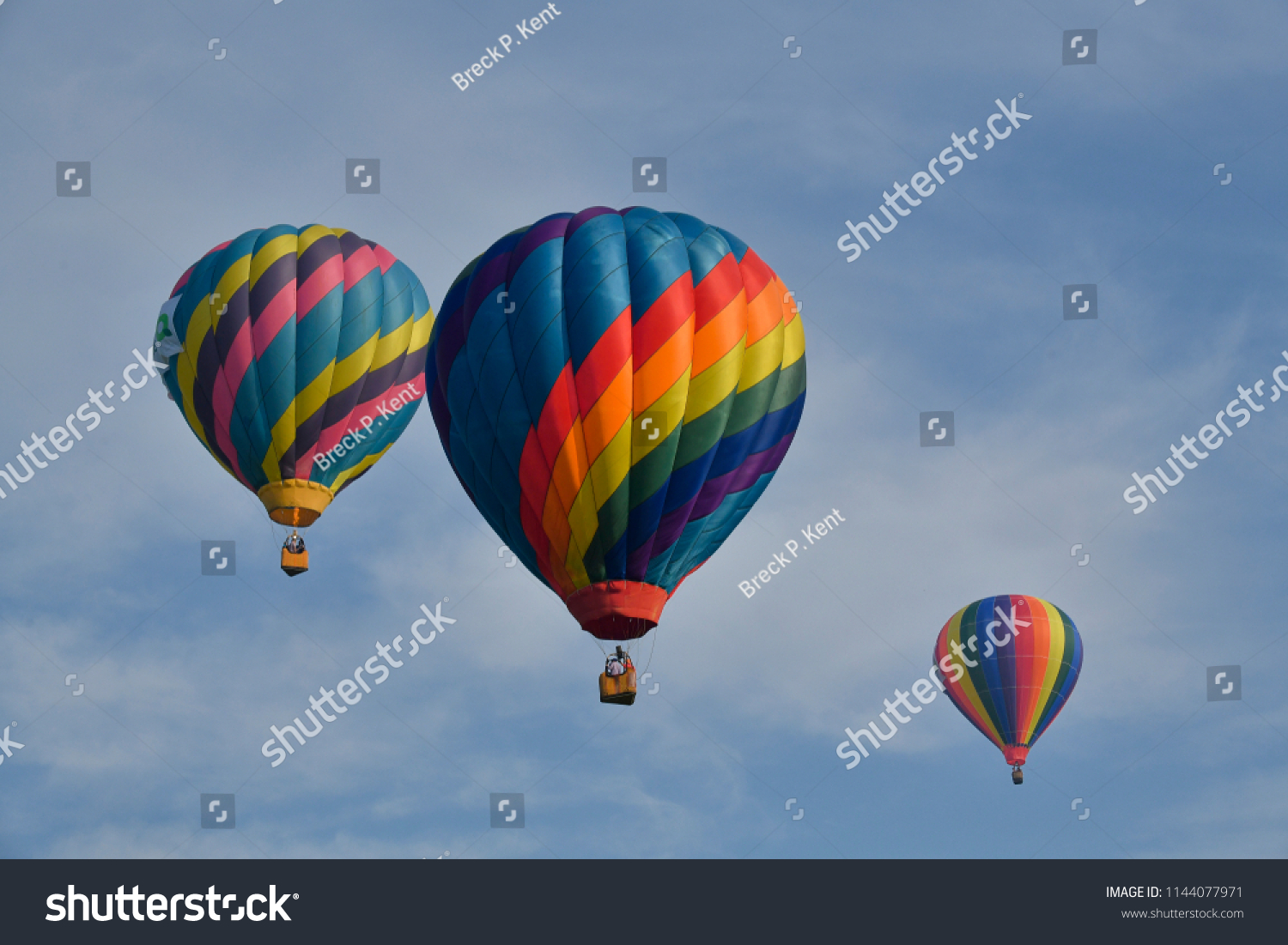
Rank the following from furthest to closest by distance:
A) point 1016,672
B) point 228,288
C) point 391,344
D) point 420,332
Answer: point 1016,672
point 420,332
point 391,344
point 228,288

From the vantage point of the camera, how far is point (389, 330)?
38312 millimetres

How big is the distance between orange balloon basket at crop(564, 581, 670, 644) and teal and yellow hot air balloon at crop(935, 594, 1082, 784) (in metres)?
16.4

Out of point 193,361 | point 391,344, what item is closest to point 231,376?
point 193,361

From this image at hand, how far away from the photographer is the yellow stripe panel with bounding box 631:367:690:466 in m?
29.5

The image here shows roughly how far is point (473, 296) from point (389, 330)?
794 centimetres

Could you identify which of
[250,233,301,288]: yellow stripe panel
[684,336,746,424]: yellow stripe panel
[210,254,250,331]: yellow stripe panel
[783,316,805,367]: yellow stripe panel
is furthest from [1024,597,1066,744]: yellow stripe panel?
[210,254,250,331]: yellow stripe panel

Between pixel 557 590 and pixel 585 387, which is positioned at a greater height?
pixel 585 387

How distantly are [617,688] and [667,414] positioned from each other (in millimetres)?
4051

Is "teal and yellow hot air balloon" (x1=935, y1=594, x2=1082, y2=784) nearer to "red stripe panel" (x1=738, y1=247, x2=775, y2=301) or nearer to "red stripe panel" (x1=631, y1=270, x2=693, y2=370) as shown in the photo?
"red stripe panel" (x1=738, y1=247, x2=775, y2=301)

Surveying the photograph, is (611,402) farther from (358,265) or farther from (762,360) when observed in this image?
(358,265)

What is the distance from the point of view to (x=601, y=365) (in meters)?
29.5

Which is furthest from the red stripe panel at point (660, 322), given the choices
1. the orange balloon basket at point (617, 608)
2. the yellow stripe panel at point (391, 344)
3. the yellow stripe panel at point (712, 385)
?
the yellow stripe panel at point (391, 344)

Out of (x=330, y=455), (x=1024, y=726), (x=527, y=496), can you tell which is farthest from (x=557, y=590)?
(x=1024, y=726)

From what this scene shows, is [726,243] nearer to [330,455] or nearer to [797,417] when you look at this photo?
[797,417]
